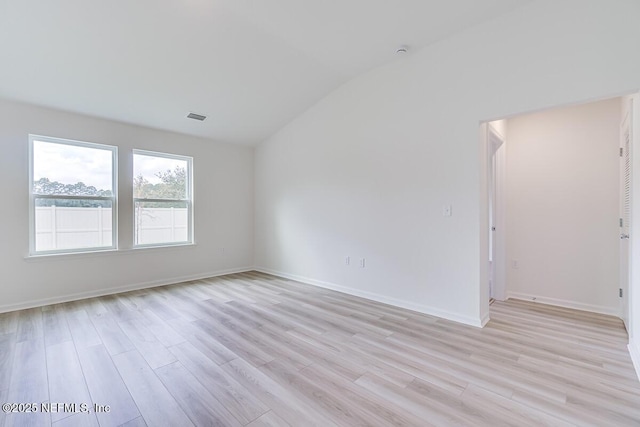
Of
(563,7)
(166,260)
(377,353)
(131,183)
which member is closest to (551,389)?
(377,353)

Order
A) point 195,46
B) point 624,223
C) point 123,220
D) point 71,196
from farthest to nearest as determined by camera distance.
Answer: point 123,220, point 71,196, point 195,46, point 624,223

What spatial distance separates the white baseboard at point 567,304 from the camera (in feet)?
10.7

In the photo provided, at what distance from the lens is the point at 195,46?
3.10 m

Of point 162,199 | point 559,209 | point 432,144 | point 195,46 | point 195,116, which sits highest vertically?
point 195,46

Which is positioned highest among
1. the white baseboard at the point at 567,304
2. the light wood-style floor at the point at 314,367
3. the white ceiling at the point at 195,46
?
the white ceiling at the point at 195,46

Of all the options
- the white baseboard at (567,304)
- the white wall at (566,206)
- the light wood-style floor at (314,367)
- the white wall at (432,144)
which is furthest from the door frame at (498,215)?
the white wall at (432,144)

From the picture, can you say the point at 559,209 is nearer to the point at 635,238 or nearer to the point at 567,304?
the point at 567,304

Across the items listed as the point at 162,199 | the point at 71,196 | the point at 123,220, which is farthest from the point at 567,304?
the point at 71,196

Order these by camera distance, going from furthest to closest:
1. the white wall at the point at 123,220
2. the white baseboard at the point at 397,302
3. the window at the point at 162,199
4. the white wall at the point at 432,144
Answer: the window at the point at 162,199 < the white wall at the point at 123,220 < the white baseboard at the point at 397,302 < the white wall at the point at 432,144

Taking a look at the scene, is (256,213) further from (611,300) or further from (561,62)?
(611,300)

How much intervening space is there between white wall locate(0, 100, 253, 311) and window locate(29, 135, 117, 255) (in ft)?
0.34

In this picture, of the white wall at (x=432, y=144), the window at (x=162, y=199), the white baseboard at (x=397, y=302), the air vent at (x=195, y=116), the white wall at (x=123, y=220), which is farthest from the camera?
the window at (x=162, y=199)

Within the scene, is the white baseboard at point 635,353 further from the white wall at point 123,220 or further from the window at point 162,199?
the window at point 162,199

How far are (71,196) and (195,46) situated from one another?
8.65 ft
